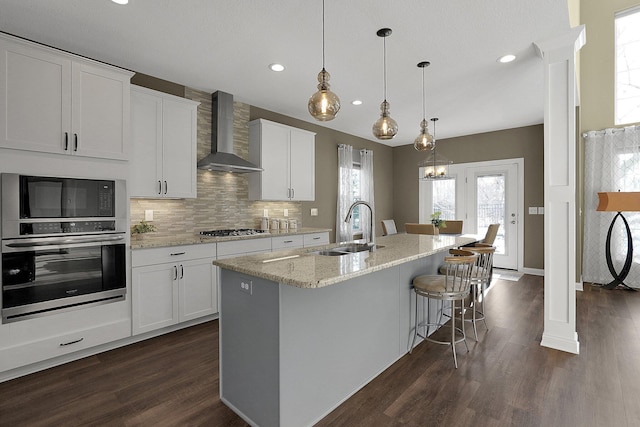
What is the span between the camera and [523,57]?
3.20m

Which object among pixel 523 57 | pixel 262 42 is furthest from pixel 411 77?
pixel 262 42

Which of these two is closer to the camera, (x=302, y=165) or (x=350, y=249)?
Result: (x=350, y=249)

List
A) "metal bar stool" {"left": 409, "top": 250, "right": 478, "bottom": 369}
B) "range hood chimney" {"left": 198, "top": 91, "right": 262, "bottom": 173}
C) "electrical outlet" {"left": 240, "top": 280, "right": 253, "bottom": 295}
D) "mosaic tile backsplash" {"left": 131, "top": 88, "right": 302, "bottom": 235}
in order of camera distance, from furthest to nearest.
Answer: "range hood chimney" {"left": 198, "top": 91, "right": 262, "bottom": 173} → "mosaic tile backsplash" {"left": 131, "top": 88, "right": 302, "bottom": 235} → "metal bar stool" {"left": 409, "top": 250, "right": 478, "bottom": 369} → "electrical outlet" {"left": 240, "top": 280, "right": 253, "bottom": 295}

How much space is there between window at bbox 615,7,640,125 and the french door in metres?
1.53

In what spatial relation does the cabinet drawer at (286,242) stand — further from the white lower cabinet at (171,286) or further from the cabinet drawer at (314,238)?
the white lower cabinet at (171,286)

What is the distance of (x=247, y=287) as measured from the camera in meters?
1.85

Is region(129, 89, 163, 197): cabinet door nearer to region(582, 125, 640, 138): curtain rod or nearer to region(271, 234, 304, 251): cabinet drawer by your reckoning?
region(271, 234, 304, 251): cabinet drawer

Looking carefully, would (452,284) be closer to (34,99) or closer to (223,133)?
(223,133)

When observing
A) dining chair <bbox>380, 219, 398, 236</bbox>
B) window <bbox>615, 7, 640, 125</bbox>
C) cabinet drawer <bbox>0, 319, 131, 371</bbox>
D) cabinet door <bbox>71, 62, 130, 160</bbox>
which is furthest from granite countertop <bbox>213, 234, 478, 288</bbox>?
window <bbox>615, 7, 640, 125</bbox>

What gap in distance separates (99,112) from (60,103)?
0.89 feet

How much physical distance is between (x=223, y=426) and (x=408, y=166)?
6644mm

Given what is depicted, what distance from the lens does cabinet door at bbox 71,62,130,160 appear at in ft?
8.90

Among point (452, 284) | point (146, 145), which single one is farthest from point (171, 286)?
point (452, 284)

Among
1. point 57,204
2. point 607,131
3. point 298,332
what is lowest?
point 298,332
